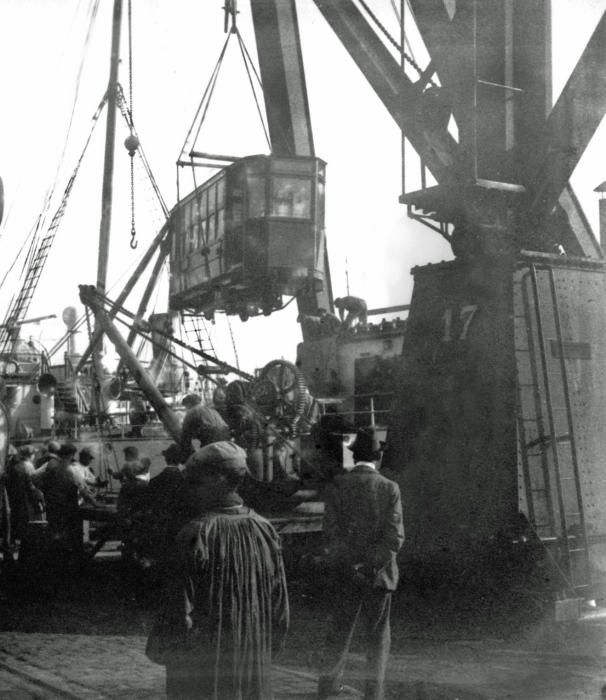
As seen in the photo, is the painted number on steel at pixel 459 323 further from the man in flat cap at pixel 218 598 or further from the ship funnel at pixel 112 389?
the ship funnel at pixel 112 389

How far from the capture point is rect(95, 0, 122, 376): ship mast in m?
26.1

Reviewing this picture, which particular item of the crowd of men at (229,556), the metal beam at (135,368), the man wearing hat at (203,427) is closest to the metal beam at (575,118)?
the crowd of men at (229,556)

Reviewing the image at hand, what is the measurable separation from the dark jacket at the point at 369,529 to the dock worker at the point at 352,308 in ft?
42.2

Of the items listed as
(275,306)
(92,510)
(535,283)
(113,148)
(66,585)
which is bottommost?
(66,585)

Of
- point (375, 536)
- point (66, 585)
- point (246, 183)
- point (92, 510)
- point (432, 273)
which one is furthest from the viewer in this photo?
point (246, 183)

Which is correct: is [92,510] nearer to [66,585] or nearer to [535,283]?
[66,585]

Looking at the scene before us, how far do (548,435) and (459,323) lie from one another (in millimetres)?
1289

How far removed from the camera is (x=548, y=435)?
824cm

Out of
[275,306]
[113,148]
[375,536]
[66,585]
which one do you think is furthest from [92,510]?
[113,148]

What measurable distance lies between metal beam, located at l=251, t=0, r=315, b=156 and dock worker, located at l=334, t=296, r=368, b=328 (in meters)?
4.77

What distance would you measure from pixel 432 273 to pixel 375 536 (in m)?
3.44

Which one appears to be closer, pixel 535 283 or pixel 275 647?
pixel 275 647

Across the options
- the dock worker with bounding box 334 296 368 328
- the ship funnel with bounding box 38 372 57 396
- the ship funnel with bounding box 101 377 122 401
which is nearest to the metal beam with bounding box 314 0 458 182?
the dock worker with bounding box 334 296 368 328

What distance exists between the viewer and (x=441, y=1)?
29.0 feet
